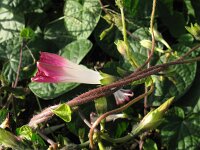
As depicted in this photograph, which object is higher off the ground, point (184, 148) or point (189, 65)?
point (189, 65)

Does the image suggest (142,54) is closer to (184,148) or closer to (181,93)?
(181,93)

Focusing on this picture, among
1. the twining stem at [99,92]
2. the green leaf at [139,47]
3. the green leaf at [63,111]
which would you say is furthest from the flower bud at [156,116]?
the green leaf at [139,47]

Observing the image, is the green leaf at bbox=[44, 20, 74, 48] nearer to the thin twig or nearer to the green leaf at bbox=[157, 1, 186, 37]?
the green leaf at bbox=[157, 1, 186, 37]

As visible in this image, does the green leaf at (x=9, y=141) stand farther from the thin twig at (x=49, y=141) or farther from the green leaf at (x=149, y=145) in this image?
the green leaf at (x=149, y=145)

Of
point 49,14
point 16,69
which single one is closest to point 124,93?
point 16,69

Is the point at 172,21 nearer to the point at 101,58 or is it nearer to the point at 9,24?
the point at 101,58

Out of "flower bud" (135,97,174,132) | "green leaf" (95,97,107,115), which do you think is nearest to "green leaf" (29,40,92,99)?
"green leaf" (95,97,107,115)

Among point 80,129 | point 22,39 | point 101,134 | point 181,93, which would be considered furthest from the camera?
point 22,39
